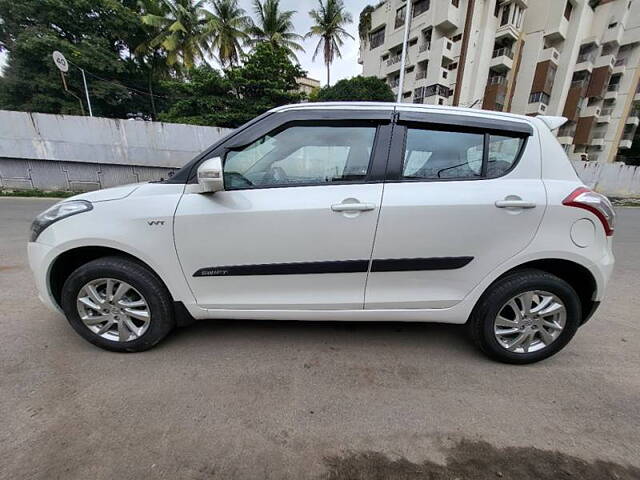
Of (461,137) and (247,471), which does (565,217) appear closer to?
(461,137)

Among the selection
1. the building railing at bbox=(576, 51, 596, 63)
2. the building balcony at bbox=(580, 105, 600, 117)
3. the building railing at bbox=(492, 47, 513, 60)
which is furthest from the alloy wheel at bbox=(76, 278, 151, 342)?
the building balcony at bbox=(580, 105, 600, 117)

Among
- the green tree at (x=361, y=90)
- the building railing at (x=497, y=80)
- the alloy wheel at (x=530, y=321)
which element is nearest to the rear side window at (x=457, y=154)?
the alloy wheel at (x=530, y=321)

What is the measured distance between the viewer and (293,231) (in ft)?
6.14

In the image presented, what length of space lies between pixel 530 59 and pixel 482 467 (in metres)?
32.4

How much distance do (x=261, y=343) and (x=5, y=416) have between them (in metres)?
1.48

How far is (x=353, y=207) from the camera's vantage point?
6.01 feet

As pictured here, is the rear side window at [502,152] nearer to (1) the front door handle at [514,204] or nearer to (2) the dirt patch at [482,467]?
(1) the front door handle at [514,204]

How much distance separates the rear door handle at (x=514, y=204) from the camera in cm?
185

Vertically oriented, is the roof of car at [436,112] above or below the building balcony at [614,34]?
below

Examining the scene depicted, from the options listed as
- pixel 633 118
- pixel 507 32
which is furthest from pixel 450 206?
pixel 633 118

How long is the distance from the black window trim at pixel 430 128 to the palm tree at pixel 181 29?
2195 cm

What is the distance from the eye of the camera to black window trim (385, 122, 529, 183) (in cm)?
191

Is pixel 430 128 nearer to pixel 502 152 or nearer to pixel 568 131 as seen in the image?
pixel 502 152

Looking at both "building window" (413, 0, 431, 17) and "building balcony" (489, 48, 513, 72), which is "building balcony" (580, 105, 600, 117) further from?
"building window" (413, 0, 431, 17)
